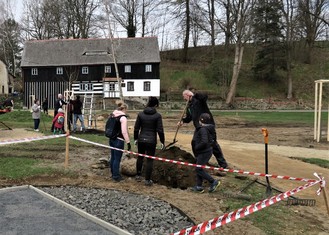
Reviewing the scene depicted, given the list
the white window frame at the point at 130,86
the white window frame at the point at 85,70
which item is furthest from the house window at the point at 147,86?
the white window frame at the point at 85,70

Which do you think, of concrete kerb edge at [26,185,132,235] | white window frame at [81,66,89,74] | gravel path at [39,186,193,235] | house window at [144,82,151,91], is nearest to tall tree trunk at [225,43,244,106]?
house window at [144,82,151,91]

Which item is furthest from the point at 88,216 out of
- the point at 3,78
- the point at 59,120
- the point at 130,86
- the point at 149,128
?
the point at 3,78

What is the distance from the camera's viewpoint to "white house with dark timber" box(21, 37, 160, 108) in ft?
168

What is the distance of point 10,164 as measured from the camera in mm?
9648

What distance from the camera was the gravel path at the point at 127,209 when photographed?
559cm

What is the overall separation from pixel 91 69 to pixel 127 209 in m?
47.0

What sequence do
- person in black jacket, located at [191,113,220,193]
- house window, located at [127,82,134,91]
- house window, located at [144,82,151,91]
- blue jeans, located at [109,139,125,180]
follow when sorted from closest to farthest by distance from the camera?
person in black jacket, located at [191,113,220,193]
blue jeans, located at [109,139,125,180]
house window, located at [144,82,151,91]
house window, located at [127,82,134,91]

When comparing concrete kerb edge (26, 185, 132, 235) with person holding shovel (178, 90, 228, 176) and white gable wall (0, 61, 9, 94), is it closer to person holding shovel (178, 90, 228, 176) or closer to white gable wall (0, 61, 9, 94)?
person holding shovel (178, 90, 228, 176)

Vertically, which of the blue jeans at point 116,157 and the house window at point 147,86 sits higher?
the house window at point 147,86

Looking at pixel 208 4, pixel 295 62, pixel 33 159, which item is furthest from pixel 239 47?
pixel 33 159

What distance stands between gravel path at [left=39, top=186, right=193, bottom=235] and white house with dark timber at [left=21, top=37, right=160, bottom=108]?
44218 millimetres

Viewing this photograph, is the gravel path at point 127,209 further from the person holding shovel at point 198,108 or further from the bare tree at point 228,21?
the bare tree at point 228,21

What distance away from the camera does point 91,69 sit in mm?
51688

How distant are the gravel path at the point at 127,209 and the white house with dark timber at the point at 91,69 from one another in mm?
44218
